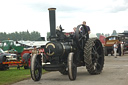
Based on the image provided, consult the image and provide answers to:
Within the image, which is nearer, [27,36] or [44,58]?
[44,58]

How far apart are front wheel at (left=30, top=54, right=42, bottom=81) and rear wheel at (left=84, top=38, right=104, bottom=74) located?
187 cm

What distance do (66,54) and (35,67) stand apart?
126cm

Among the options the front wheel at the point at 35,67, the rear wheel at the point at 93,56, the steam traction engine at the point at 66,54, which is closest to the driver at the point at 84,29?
the steam traction engine at the point at 66,54

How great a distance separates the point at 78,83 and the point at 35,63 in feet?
6.14

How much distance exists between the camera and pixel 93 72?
11406 millimetres

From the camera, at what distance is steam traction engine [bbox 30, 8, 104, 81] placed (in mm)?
9906

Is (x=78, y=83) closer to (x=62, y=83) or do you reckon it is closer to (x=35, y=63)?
(x=62, y=83)

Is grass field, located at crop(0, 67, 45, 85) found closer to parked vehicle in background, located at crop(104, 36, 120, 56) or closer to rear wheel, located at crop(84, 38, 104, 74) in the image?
rear wheel, located at crop(84, 38, 104, 74)

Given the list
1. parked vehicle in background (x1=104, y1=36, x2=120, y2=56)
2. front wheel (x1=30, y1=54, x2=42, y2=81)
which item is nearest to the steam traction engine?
front wheel (x1=30, y1=54, x2=42, y2=81)

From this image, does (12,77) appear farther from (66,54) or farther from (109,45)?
(109,45)

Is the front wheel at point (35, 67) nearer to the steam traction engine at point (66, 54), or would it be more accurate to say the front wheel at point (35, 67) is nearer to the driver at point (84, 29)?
the steam traction engine at point (66, 54)

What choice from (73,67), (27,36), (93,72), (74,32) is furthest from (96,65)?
(27,36)

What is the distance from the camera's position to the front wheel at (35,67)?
9789mm

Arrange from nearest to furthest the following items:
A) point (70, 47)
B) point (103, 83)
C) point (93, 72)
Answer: point (103, 83) < point (70, 47) < point (93, 72)
